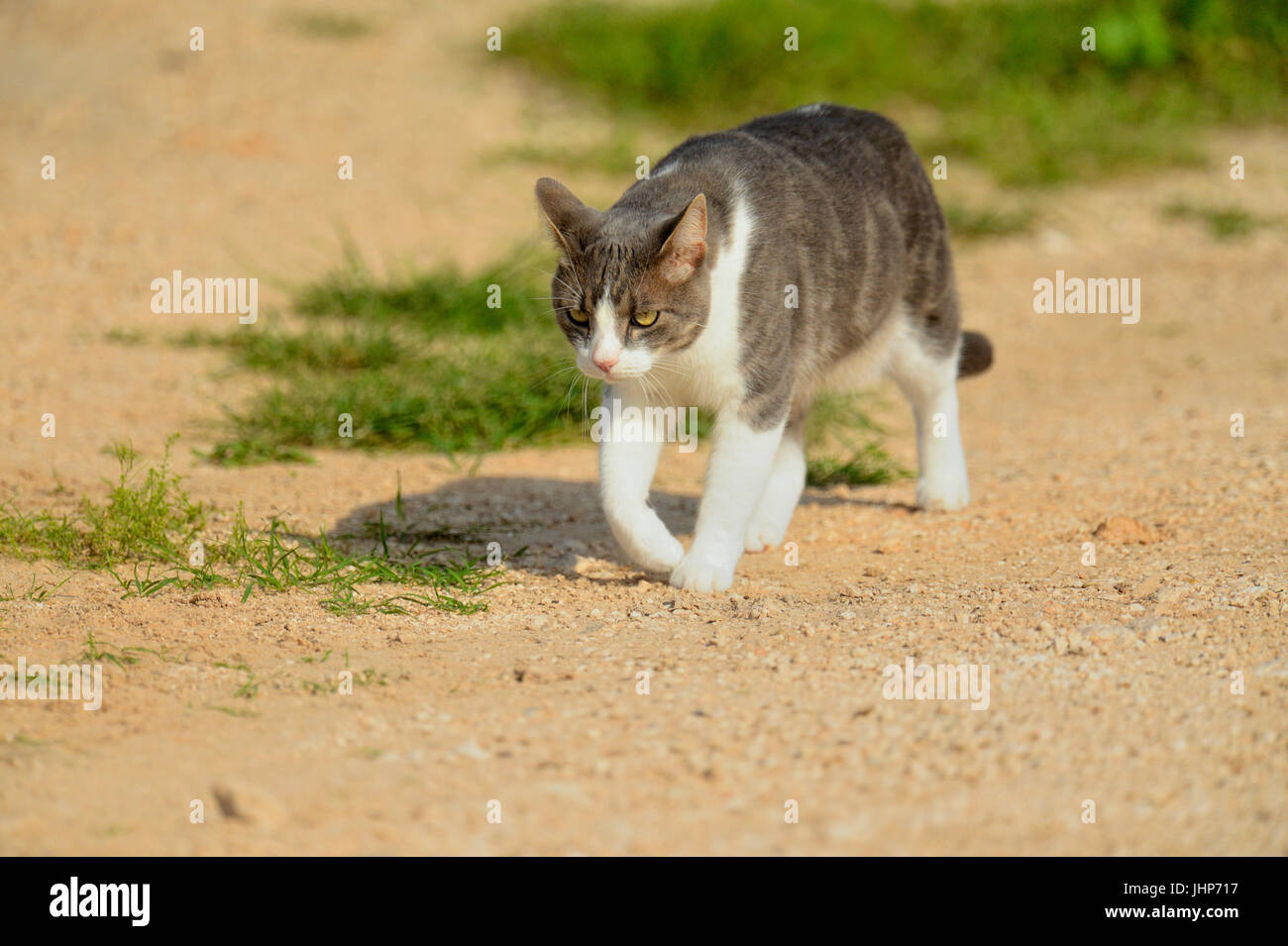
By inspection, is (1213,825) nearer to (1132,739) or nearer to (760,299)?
(1132,739)

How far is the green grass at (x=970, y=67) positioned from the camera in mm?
9438

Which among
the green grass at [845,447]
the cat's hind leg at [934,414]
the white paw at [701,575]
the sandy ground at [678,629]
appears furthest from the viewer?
the green grass at [845,447]

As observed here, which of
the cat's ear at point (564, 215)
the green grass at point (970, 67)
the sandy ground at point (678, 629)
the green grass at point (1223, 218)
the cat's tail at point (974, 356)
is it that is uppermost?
the green grass at point (970, 67)

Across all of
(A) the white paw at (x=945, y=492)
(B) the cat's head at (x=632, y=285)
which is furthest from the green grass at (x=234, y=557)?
(A) the white paw at (x=945, y=492)

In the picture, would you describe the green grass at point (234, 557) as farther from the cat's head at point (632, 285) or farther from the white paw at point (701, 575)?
the cat's head at point (632, 285)

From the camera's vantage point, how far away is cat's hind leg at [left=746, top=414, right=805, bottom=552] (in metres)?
4.52

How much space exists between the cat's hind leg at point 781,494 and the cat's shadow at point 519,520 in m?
0.30

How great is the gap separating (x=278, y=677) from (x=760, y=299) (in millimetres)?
1732

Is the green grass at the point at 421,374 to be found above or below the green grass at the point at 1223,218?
below

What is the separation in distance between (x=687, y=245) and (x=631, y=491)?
74 cm

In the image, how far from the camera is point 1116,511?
4.63m

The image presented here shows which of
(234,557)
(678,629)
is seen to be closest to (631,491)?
(678,629)

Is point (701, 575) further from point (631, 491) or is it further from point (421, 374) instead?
point (421, 374)

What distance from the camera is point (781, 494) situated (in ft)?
15.1
